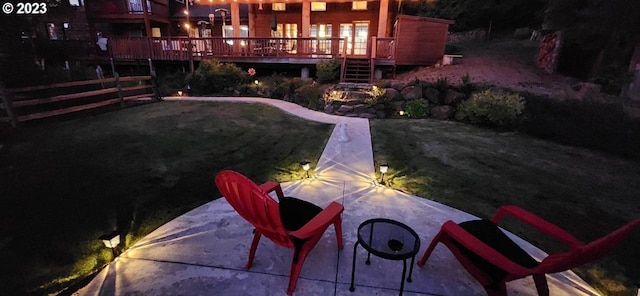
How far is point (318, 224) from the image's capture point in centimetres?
228

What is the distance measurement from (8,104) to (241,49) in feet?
28.4

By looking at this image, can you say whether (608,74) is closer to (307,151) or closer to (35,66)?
(307,151)

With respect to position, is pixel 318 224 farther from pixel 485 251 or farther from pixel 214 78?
pixel 214 78

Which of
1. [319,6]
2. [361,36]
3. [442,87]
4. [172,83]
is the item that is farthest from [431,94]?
[172,83]

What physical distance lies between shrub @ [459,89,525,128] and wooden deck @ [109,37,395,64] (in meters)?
5.13

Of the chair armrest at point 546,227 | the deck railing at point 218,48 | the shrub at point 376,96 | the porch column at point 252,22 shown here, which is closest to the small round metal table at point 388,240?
the chair armrest at point 546,227

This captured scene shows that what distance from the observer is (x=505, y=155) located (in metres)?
5.84

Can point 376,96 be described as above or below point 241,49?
below

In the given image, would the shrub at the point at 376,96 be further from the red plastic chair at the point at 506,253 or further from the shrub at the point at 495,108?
the red plastic chair at the point at 506,253

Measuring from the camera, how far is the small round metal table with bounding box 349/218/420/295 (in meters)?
2.14

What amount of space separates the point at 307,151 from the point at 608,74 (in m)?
11.1

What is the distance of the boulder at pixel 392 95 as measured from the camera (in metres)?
9.22

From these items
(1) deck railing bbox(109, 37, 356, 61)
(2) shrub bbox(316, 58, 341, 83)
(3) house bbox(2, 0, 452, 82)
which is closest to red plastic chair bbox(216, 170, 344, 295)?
(2) shrub bbox(316, 58, 341, 83)

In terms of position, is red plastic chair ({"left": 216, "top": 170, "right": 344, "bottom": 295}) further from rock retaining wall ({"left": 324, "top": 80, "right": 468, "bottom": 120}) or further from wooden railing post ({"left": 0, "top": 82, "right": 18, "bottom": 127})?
wooden railing post ({"left": 0, "top": 82, "right": 18, "bottom": 127})
